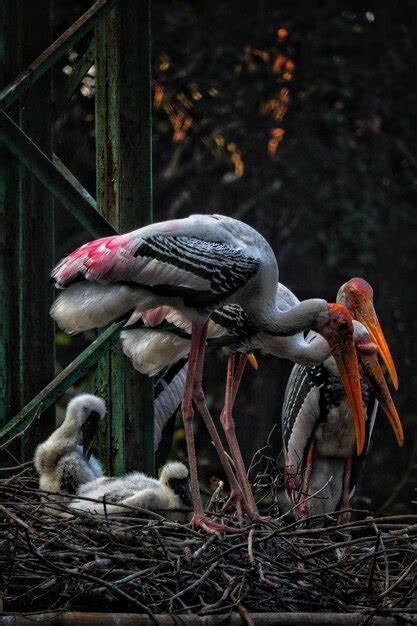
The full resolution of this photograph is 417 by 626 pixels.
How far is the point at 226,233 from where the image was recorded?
8422mm

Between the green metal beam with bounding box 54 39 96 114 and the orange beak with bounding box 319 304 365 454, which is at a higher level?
the green metal beam with bounding box 54 39 96 114

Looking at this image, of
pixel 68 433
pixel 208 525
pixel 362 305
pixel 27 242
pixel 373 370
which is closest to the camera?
pixel 208 525

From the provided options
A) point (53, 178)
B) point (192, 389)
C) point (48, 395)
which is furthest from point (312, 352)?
point (53, 178)

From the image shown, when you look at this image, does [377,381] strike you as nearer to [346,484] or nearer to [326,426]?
[326,426]

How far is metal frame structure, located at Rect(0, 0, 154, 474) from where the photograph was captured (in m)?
8.40

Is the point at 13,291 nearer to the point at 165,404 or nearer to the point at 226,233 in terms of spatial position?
the point at 226,233

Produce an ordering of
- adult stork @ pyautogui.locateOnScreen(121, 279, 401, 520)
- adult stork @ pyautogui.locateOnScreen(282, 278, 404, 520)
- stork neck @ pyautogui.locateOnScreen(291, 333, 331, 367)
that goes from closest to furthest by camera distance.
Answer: adult stork @ pyautogui.locateOnScreen(121, 279, 401, 520)
stork neck @ pyautogui.locateOnScreen(291, 333, 331, 367)
adult stork @ pyautogui.locateOnScreen(282, 278, 404, 520)

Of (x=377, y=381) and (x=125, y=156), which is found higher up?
(x=125, y=156)

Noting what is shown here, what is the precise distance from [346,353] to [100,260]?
1.39m

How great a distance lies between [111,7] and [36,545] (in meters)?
2.72

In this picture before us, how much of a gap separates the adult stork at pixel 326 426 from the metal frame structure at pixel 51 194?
4.27 feet

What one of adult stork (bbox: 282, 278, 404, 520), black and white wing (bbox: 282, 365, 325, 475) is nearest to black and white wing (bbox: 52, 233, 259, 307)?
adult stork (bbox: 282, 278, 404, 520)

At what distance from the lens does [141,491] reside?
26.8ft

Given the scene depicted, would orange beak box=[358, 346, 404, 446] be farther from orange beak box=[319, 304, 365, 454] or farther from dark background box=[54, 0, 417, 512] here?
dark background box=[54, 0, 417, 512]
